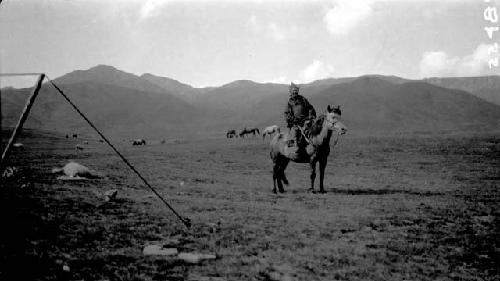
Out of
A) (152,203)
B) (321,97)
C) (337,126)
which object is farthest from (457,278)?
(321,97)

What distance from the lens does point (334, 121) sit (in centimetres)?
1341

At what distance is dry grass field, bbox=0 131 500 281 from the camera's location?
662 cm

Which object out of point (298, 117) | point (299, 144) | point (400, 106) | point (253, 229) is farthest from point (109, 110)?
point (253, 229)

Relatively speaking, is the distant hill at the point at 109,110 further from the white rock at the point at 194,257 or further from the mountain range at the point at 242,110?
the white rock at the point at 194,257

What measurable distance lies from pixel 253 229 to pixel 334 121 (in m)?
5.71

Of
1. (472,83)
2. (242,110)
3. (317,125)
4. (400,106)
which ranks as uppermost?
(472,83)

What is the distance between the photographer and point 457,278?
6.72m

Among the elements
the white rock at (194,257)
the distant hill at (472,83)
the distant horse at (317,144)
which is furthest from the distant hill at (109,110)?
the distant hill at (472,83)

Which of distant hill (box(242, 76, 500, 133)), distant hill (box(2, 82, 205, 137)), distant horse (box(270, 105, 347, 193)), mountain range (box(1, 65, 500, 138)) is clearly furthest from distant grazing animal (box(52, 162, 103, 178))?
distant hill (box(2, 82, 205, 137))

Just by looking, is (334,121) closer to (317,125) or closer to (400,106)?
(317,125)

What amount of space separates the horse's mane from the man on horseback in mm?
203

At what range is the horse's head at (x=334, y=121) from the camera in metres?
13.2

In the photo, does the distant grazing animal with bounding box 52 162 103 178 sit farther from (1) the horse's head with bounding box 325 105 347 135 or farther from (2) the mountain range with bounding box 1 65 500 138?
(2) the mountain range with bounding box 1 65 500 138

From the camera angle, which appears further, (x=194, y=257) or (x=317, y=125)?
(x=317, y=125)
